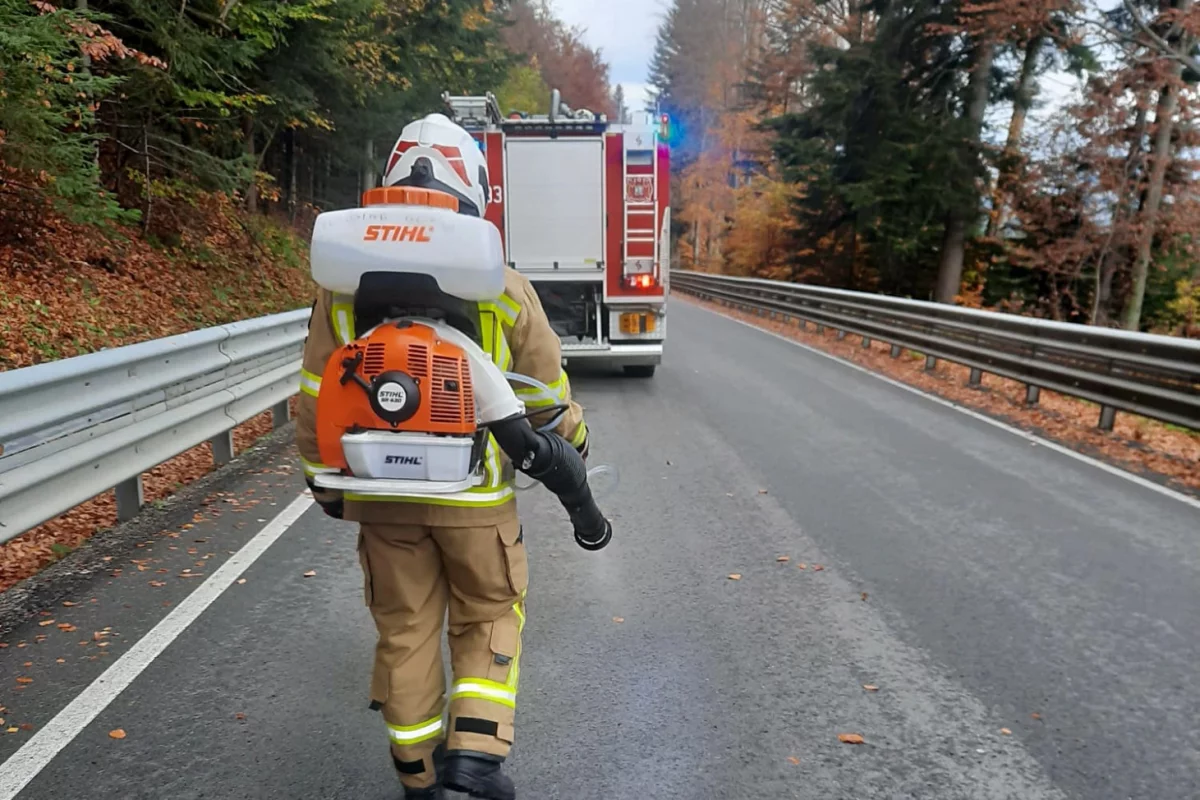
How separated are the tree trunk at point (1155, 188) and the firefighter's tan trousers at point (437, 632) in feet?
63.7

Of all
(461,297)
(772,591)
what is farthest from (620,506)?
(461,297)

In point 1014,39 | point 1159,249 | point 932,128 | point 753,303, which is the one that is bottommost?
point 753,303

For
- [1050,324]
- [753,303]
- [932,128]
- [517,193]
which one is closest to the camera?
[1050,324]

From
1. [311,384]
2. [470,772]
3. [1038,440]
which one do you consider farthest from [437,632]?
[1038,440]

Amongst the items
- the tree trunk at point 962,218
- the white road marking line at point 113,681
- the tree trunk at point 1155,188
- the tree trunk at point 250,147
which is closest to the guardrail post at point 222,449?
the white road marking line at point 113,681

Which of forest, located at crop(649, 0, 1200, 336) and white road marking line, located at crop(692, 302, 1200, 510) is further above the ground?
forest, located at crop(649, 0, 1200, 336)

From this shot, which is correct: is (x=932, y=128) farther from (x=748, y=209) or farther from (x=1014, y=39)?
(x=748, y=209)

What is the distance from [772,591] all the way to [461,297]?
2.88 metres

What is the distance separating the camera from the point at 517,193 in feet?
36.6

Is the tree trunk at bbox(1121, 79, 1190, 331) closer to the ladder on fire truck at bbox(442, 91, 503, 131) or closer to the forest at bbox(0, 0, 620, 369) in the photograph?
the ladder on fire truck at bbox(442, 91, 503, 131)

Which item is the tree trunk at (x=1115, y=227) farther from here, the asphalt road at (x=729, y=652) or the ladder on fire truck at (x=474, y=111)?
the asphalt road at (x=729, y=652)

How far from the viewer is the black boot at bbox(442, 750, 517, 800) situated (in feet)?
8.26

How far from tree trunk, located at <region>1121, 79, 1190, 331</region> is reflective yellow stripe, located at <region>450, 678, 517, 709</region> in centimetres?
1943

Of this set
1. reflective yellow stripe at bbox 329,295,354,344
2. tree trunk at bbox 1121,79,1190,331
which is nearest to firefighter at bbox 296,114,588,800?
reflective yellow stripe at bbox 329,295,354,344
